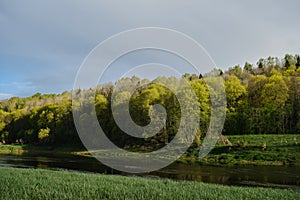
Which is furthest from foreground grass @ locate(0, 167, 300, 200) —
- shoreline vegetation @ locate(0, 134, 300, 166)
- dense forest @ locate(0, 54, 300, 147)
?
dense forest @ locate(0, 54, 300, 147)

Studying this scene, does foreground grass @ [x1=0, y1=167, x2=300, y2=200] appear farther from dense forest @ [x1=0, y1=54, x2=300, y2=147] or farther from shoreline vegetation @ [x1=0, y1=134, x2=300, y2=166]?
dense forest @ [x1=0, y1=54, x2=300, y2=147]

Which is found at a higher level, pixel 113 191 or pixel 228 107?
pixel 228 107

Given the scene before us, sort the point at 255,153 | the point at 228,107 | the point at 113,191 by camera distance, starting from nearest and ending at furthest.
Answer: the point at 113,191
the point at 255,153
the point at 228,107

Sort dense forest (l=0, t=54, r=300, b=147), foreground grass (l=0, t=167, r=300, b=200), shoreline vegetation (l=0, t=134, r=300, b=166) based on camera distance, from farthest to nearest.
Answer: dense forest (l=0, t=54, r=300, b=147) < shoreline vegetation (l=0, t=134, r=300, b=166) < foreground grass (l=0, t=167, r=300, b=200)

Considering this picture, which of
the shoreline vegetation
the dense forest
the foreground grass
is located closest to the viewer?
the foreground grass

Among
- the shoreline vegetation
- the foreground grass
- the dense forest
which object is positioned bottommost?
the foreground grass

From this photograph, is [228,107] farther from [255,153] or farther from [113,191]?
[113,191]

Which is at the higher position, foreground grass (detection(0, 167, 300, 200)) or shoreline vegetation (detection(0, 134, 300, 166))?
shoreline vegetation (detection(0, 134, 300, 166))

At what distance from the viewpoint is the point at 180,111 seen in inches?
2111

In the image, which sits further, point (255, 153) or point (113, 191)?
point (255, 153)

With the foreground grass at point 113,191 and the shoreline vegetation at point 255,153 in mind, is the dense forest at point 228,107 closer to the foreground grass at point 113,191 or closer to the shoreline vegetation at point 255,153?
the shoreline vegetation at point 255,153

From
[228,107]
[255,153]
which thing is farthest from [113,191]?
[228,107]

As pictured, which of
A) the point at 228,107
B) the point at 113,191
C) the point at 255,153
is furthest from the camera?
the point at 228,107

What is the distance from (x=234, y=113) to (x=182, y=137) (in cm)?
1448
